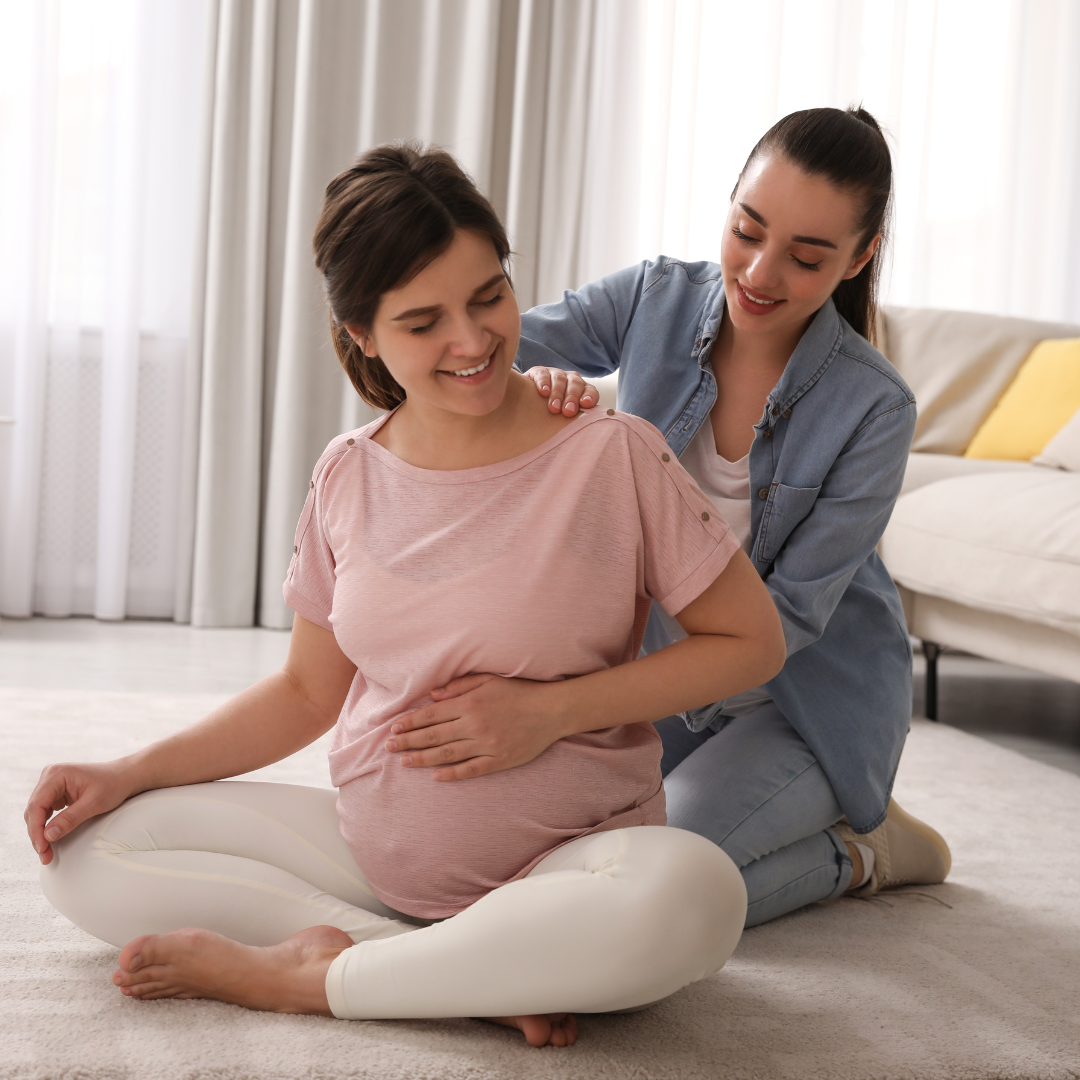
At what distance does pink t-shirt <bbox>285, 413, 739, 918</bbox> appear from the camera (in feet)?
3.30

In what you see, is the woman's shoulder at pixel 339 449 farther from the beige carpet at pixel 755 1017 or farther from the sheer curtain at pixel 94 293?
the sheer curtain at pixel 94 293

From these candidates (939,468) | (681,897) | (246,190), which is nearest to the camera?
(681,897)

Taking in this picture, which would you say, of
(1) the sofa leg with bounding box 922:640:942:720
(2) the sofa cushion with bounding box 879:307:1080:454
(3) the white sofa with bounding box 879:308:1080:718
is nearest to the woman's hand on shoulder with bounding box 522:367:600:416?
(3) the white sofa with bounding box 879:308:1080:718

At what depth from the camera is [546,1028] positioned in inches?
37.4

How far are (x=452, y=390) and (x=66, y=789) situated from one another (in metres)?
0.52

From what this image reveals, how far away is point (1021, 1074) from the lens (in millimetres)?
956

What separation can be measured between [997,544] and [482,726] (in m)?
1.42

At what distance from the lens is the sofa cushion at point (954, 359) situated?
3.03m

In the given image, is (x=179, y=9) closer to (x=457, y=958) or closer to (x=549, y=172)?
(x=549, y=172)

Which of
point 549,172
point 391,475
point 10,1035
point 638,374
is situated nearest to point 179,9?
point 549,172

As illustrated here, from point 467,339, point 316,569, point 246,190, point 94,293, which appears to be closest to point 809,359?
point 467,339

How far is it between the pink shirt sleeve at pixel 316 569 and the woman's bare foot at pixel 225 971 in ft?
1.01

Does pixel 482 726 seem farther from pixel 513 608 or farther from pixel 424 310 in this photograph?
pixel 424 310

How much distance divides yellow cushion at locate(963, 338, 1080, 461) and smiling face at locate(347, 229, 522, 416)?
2227 mm
